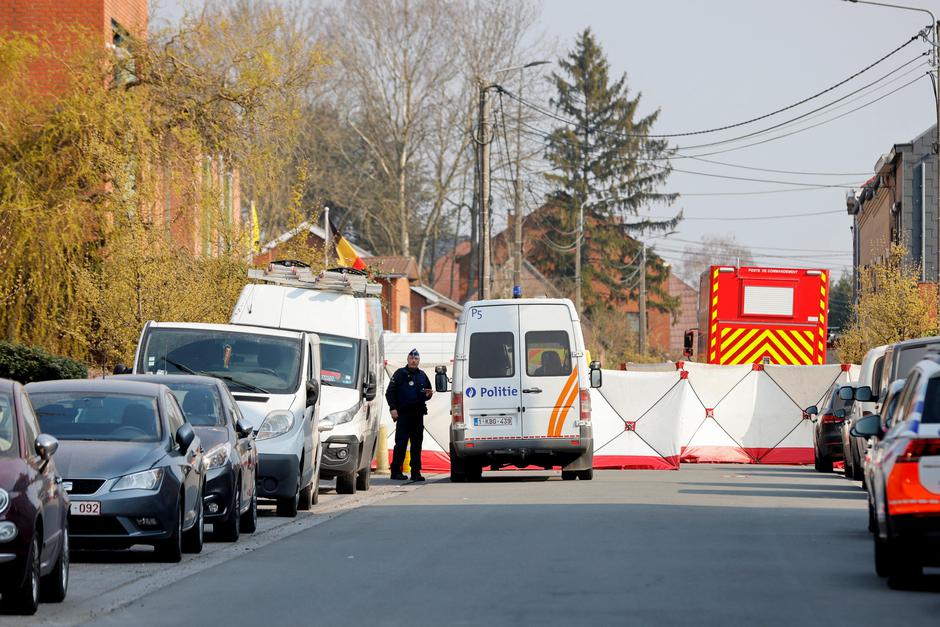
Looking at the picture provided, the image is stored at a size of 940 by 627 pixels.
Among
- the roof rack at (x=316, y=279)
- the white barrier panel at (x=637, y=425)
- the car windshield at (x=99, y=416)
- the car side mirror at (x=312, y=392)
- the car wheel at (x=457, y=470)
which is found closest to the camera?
the car windshield at (x=99, y=416)

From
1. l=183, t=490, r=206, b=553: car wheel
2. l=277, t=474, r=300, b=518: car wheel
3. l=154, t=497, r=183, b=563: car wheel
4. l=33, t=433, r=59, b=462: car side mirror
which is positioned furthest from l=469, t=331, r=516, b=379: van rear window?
l=33, t=433, r=59, b=462: car side mirror

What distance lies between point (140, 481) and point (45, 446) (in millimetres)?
2631

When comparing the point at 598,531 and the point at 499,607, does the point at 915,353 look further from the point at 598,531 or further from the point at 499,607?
the point at 499,607

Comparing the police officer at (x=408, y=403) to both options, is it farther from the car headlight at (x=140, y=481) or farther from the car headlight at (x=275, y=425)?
the car headlight at (x=140, y=481)

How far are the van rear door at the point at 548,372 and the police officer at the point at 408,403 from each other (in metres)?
2.48

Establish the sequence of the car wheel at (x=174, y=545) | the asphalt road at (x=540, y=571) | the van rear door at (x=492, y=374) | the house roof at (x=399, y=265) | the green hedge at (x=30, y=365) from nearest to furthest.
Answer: the asphalt road at (x=540, y=571), the car wheel at (x=174, y=545), the van rear door at (x=492, y=374), the green hedge at (x=30, y=365), the house roof at (x=399, y=265)

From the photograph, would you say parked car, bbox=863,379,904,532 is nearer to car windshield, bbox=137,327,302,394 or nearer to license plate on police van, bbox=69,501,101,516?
license plate on police van, bbox=69,501,101,516

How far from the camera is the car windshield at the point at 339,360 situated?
22.1 m

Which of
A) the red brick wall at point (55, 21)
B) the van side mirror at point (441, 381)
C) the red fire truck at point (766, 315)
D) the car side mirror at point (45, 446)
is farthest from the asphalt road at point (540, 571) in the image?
the red brick wall at point (55, 21)

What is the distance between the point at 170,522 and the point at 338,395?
9112mm

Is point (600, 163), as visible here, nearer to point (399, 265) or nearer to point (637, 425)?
point (399, 265)

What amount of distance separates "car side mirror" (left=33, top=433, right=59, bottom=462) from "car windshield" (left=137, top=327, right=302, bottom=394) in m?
8.78

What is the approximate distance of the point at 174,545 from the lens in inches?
509

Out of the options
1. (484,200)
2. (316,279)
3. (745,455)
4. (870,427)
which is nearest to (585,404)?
(316,279)
